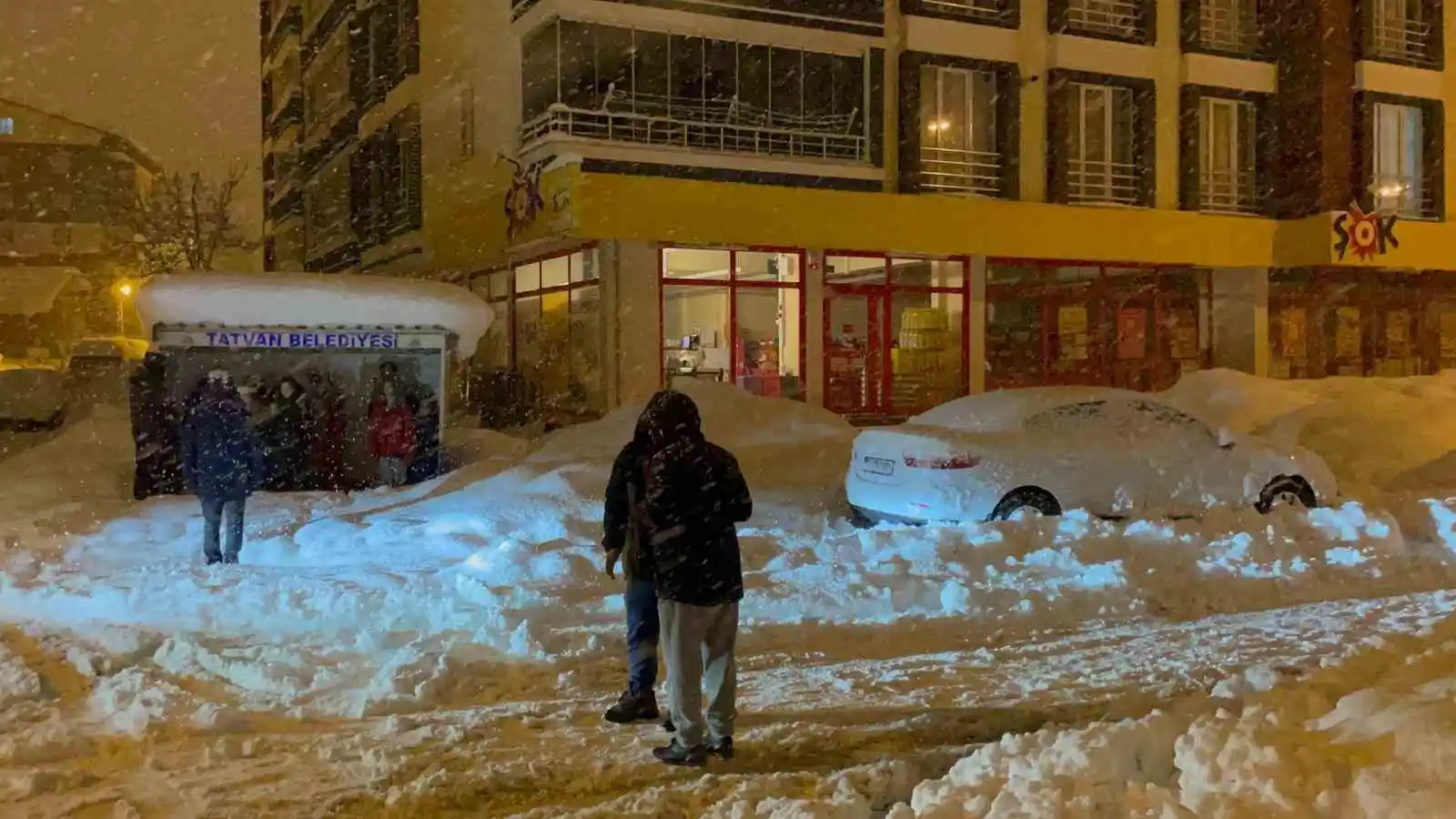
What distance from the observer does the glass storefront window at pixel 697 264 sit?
19.9 meters

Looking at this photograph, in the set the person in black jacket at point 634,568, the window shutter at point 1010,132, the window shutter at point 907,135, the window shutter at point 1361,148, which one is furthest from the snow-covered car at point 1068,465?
the window shutter at point 1361,148

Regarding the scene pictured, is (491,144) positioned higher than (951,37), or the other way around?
(951,37)

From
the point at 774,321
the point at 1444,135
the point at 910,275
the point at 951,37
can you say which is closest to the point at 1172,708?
the point at 774,321

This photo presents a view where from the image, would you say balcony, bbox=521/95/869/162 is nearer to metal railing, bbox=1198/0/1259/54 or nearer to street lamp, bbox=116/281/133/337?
metal railing, bbox=1198/0/1259/54

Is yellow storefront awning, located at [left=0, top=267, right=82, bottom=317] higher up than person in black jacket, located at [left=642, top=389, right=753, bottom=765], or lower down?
higher up

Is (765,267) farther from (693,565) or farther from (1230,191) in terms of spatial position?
(693,565)

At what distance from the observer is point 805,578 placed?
880cm

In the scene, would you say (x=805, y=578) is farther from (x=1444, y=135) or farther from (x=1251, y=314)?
(x=1444, y=135)

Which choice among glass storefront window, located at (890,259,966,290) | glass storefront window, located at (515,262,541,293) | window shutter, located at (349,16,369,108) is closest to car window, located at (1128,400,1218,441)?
glass storefront window, located at (890,259,966,290)

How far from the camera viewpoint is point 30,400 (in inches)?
823

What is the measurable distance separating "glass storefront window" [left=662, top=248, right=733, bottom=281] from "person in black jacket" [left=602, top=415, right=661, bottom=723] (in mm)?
14263

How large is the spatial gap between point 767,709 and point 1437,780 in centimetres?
312

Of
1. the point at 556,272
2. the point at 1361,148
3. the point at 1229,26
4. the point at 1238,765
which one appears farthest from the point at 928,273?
the point at 1238,765

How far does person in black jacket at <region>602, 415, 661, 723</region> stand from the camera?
5.39 m
